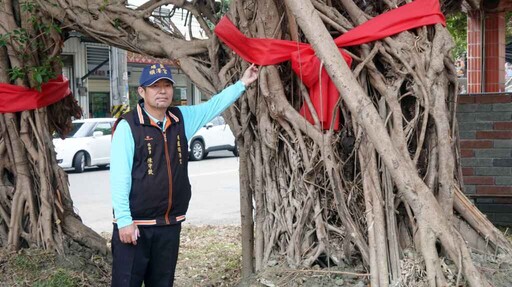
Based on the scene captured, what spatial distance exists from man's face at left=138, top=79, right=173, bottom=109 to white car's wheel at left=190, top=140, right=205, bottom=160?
55.5 ft

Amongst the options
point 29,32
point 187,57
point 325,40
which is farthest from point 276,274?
point 29,32

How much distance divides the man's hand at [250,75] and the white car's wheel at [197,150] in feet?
54.8

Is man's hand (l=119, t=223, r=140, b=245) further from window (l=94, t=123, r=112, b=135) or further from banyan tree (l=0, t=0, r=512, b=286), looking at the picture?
window (l=94, t=123, r=112, b=135)

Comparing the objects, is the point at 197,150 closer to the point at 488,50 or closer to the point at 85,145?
the point at 85,145

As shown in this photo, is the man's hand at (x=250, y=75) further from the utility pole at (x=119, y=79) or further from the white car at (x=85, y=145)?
the utility pole at (x=119, y=79)

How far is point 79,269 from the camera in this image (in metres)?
5.57

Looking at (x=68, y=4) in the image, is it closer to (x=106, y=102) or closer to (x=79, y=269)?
(x=79, y=269)

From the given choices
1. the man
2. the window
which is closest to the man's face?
the man

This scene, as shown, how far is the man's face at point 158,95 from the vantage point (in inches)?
157

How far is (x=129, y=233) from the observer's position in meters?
3.88

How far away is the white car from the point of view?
1692cm

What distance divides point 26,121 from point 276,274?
2746mm

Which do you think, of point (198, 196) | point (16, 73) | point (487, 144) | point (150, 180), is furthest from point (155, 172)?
point (198, 196)

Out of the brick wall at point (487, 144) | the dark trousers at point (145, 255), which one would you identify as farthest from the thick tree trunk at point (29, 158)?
the brick wall at point (487, 144)
